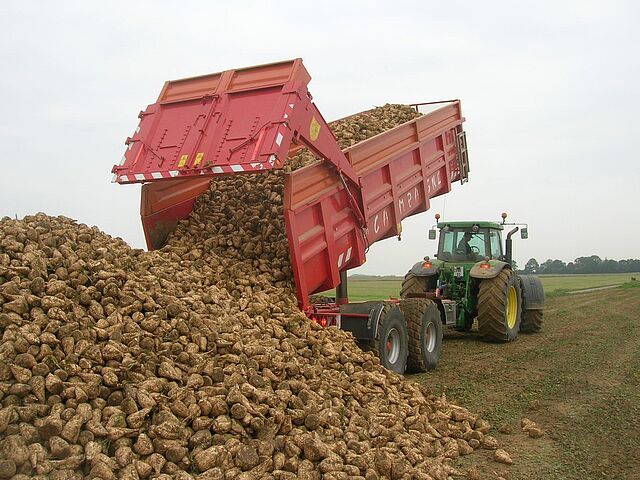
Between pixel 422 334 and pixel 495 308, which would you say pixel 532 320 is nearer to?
pixel 495 308

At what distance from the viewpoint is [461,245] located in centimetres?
1034

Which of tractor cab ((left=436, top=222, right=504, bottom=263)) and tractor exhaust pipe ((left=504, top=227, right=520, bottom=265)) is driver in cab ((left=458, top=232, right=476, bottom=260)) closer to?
tractor cab ((left=436, top=222, right=504, bottom=263))

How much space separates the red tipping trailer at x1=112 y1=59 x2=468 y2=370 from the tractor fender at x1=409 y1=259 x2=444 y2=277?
2501mm

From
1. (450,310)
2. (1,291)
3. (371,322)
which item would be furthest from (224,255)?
(450,310)

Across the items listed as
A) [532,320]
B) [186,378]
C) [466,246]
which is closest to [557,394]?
[186,378]

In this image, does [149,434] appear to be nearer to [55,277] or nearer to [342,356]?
[55,277]

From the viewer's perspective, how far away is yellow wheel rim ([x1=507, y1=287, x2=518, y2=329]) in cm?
1005

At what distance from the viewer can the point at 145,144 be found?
6.20 meters

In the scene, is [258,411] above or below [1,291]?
below

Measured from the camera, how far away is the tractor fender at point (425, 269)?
32.3ft

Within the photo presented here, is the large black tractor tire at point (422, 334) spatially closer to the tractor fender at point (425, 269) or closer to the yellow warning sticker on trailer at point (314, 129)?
the tractor fender at point (425, 269)

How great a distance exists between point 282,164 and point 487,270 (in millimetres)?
4705

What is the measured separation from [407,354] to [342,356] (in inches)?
71.3

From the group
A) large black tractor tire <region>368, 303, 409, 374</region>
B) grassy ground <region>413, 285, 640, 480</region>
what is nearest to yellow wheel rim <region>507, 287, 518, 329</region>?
grassy ground <region>413, 285, 640, 480</region>
